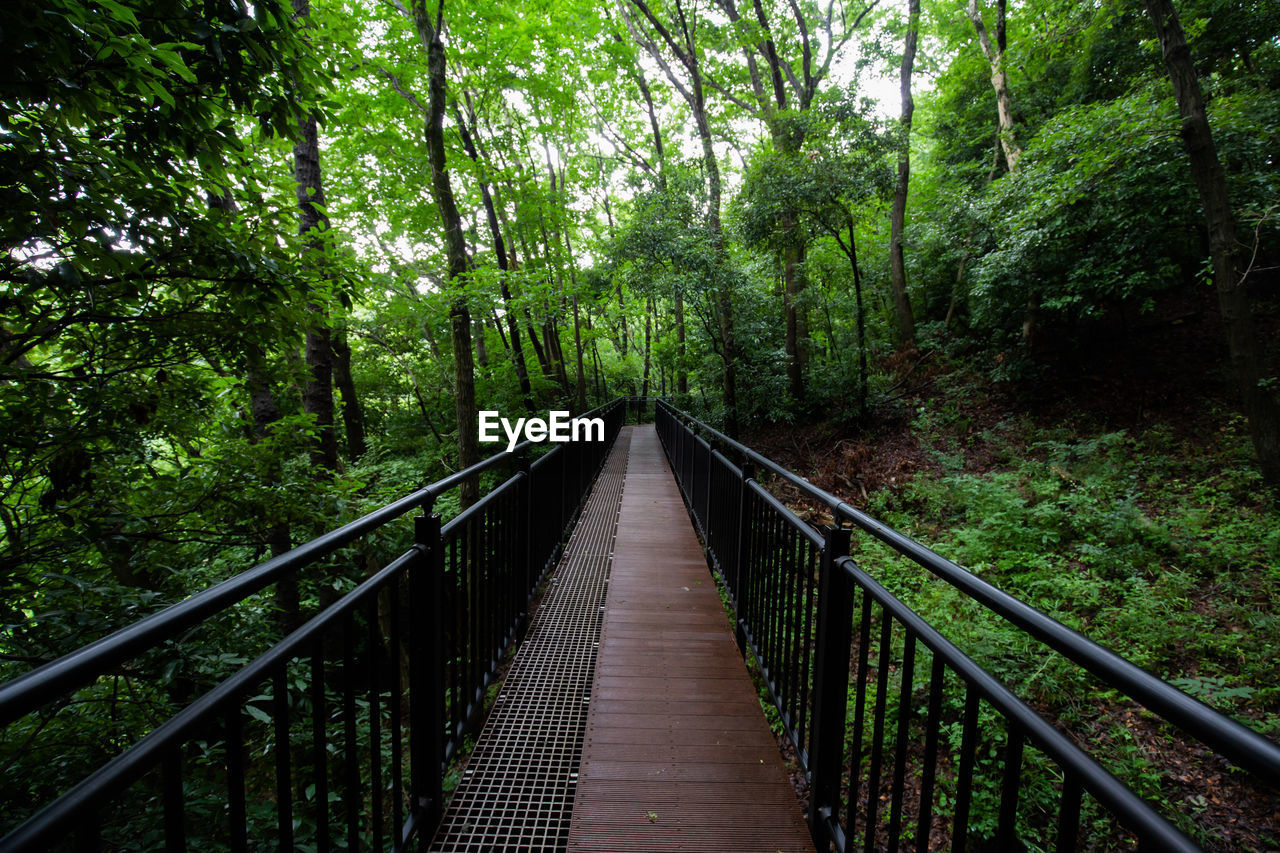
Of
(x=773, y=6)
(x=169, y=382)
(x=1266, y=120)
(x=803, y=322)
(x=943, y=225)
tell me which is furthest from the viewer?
(x=803, y=322)

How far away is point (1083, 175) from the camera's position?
Answer: 645 centimetres

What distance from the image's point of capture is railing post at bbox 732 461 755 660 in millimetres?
2988

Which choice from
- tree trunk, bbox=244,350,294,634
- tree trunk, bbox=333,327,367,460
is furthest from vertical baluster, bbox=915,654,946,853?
tree trunk, bbox=333,327,367,460

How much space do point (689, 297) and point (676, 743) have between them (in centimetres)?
897

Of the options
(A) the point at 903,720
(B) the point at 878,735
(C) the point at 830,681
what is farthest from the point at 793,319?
(A) the point at 903,720

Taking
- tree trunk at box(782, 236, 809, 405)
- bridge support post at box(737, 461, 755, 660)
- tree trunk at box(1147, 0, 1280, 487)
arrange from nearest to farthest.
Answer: bridge support post at box(737, 461, 755, 660)
tree trunk at box(1147, 0, 1280, 487)
tree trunk at box(782, 236, 809, 405)

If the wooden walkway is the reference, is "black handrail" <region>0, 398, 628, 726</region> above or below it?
above

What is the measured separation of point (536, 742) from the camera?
2.39 metres

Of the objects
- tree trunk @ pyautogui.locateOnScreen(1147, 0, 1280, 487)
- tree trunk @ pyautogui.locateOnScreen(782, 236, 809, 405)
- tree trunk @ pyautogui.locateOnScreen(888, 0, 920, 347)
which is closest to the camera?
tree trunk @ pyautogui.locateOnScreen(1147, 0, 1280, 487)

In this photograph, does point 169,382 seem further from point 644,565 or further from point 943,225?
point 943,225

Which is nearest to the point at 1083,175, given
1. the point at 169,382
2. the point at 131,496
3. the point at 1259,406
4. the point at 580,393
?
the point at 1259,406

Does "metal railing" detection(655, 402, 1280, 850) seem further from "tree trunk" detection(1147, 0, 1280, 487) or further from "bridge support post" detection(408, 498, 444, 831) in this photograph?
"tree trunk" detection(1147, 0, 1280, 487)

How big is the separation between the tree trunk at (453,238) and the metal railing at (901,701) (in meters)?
3.50

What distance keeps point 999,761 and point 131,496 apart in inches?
213
